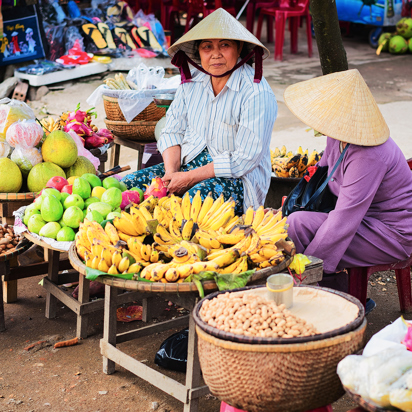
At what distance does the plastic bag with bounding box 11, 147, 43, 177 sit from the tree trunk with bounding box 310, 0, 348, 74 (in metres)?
2.09

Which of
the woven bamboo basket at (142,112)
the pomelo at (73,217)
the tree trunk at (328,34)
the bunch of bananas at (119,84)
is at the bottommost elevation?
the pomelo at (73,217)

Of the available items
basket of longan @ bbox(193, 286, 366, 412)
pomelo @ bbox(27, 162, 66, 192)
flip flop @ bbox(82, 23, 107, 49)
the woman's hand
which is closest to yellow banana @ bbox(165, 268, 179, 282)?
basket of longan @ bbox(193, 286, 366, 412)

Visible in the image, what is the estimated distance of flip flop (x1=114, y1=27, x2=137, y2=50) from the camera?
952 centimetres

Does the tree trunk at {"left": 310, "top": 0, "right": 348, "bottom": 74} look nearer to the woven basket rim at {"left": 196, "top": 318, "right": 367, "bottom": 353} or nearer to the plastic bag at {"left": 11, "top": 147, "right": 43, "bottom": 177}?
the plastic bag at {"left": 11, "top": 147, "right": 43, "bottom": 177}

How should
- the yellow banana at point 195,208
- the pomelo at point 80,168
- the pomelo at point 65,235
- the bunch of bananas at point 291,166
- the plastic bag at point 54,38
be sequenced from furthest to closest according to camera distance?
the plastic bag at point 54,38
the bunch of bananas at point 291,166
the pomelo at point 80,168
the pomelo at point 65,235
the yellow banana at point 195,208

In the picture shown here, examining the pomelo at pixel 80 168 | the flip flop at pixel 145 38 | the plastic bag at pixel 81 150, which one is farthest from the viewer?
→ the flip flop at pixel 145 38

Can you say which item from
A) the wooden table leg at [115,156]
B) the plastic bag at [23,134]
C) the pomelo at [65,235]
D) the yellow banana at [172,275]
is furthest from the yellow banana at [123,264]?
the wooden table leg at [115,156]

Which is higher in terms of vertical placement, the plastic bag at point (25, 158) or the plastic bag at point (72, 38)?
the plastic bag at point (72, 38)

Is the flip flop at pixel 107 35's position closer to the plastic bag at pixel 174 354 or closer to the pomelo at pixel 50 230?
the pomelo at pixel 50 230

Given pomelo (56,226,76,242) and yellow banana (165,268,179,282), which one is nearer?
yellow banana (165,268,179,282)

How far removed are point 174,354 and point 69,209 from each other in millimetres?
958

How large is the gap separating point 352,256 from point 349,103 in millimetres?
783

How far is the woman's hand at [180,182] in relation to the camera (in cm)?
335

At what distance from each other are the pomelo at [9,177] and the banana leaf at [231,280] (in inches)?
75.1
